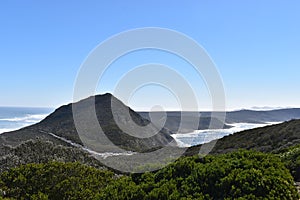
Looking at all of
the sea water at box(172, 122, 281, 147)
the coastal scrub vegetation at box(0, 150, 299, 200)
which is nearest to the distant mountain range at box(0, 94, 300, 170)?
the sea water at box(172, 122, 281, 147)

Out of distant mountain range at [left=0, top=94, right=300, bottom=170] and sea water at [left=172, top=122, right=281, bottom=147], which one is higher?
distant mountain range at [left=0, top=94, right=300, bottom=170]

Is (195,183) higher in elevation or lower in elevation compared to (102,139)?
higher

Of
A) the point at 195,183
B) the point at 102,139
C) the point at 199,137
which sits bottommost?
the point at 199,137

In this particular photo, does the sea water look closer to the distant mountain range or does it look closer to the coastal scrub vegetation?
the distant mountain range

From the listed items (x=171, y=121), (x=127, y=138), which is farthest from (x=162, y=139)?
(x=171, y=121)

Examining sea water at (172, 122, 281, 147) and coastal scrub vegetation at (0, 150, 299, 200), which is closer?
coastal scrub vegetation at (0, 150, 299, 200)

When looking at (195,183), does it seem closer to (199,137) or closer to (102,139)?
(102,139)

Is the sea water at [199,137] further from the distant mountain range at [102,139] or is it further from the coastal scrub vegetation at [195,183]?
the coastal scrub vegetation at [195,183]

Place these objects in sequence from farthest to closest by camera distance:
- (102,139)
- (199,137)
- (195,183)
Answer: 1. (199,137)
2. (102,139)
3. (195,183)

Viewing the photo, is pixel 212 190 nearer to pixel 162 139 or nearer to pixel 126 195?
pixel 126 195

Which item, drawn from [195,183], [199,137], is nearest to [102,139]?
[199,137]

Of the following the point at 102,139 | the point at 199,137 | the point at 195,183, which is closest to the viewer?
the point at 195,183

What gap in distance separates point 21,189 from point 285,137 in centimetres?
2618

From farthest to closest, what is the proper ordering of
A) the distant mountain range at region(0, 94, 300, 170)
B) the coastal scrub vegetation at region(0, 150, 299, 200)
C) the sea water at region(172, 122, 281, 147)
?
the sea water at region(172, 122, 281, 147) < the distant mountain range at region(0, 94, 300, 170) < the coastal scrub vegetation at region(0, 150, 299, 200)
